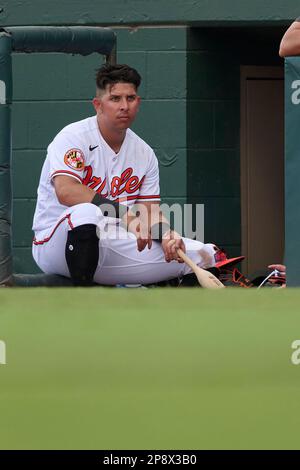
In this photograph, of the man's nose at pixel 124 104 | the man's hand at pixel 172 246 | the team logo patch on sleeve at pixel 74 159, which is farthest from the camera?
the man's nose at pixel 124 104

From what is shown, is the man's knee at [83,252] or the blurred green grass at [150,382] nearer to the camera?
the blurred green grass at [150,382]

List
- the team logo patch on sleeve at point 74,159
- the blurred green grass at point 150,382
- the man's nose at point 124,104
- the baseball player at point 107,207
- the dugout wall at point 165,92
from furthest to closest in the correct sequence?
the dugout wall at point 165,92
the man's nose at point 124,104
the team logo patch on sleeve at point 74,159
the baseball player at point 107,207
the blurred green grass at point 150,382

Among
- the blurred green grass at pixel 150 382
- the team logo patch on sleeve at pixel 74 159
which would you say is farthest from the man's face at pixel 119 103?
the blurred green grass at pixel 150 382

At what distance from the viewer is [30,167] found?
757 centimetres

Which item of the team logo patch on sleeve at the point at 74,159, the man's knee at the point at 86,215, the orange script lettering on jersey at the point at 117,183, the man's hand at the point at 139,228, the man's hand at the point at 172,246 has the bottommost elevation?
the man's hand at the point at 172,246

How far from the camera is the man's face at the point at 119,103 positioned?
477 cm

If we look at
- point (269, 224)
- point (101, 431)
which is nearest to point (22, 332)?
point (101, 431)

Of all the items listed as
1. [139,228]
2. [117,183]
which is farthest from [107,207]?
[117,183]

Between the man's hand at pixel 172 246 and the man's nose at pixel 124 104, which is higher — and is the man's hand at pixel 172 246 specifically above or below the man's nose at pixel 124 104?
below

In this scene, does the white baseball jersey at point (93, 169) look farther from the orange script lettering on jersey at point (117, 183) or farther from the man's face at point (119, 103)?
the man's face at point (119, 103)

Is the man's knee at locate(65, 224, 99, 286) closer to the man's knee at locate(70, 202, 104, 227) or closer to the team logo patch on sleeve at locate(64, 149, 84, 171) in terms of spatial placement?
the man's knee at locate(70, 202, 104, 227)

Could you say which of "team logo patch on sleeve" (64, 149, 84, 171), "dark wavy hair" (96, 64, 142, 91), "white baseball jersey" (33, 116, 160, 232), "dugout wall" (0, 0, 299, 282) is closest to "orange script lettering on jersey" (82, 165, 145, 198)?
"white baseball jersey" (33, 116, 160, 232)

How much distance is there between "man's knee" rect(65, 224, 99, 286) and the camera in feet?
14.3
